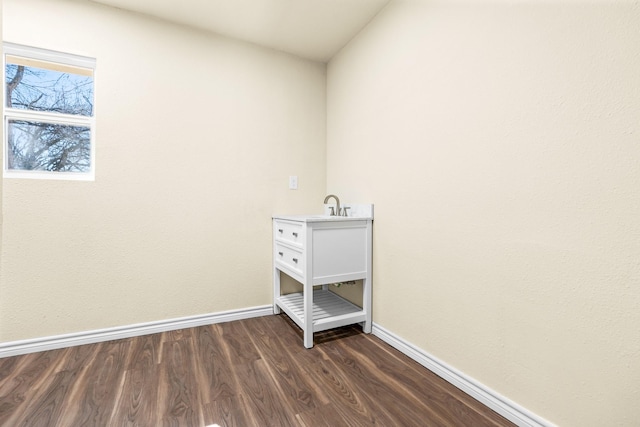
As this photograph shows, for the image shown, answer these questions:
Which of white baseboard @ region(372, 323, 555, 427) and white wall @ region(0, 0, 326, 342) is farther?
white wall @ region(0, 0, 326, 342)

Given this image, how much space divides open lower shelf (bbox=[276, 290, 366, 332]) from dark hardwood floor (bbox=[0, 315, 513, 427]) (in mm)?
119

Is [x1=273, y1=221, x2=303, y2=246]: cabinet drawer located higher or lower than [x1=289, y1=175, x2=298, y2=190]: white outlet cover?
lower

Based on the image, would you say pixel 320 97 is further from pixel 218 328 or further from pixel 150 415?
pixel 150 415

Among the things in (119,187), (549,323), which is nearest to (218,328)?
(119,187)

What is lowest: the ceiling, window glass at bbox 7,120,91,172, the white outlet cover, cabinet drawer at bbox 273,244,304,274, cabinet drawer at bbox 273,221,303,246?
cabinet drawer at bbox 273,244,304,274

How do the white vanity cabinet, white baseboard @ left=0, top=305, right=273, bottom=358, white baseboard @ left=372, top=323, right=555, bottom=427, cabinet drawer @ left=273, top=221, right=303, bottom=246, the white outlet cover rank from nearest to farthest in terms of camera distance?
white baseboard @ left=372, top=323, right=555, bottom=427
white baseboard @ left=0, top=305, right=273, bottom=358
the white vanity cabinet
cabinet drawer @ left=273, top=221, right=303, bottom=246
the white outlet cover

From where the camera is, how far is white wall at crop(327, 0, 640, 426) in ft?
2.88

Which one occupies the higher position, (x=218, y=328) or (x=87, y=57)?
(x=87, y=57)

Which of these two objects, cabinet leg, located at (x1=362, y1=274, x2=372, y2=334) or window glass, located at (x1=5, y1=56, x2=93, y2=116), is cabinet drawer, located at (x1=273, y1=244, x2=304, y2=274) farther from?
window glass, located at (x1=5, y1=56, x2=93, y2=116)

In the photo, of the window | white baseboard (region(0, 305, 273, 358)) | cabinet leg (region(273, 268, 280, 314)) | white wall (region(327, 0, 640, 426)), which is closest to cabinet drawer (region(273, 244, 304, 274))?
cabinet leg (region(273, 268, 280, 314))

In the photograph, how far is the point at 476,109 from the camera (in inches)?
50.6

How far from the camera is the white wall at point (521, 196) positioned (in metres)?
0.88

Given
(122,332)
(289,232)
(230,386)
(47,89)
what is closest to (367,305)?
(289,232)

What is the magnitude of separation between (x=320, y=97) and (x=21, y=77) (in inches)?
80.1
